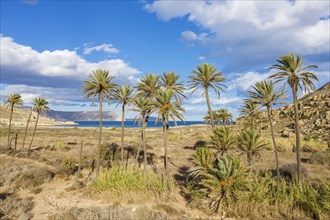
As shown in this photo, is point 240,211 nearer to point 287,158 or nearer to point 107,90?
point 107,90

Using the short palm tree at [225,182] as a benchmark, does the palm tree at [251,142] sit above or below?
above

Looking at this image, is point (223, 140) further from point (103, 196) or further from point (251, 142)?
point (103, 196)

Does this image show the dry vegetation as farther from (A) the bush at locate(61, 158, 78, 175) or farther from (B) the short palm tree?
(B) the short palm tree

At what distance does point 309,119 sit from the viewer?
60.3m

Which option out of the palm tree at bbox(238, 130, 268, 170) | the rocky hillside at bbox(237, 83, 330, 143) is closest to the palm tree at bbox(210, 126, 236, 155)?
the palm tree at bbox(238, 130, 268, 170)

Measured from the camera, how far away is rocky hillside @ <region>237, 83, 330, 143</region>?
2044 inches

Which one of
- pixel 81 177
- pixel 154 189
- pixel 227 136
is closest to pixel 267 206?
pixel 227 136

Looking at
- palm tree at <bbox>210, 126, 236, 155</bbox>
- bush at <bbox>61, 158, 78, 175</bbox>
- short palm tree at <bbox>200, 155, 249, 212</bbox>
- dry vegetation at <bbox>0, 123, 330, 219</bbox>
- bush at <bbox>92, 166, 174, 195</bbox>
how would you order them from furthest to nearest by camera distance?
bush at <bbox>61, 158, 78, 175</bbox> < palm tree at <bbox>210, 126, 236, 155</bbox> < bush at <bbox>92, 166, 174, 195</bbox> < short palm tree at <bbox>200, 155, 249, 212</bbox> < dry vegetation at <bbox>0, 123, 330, 219</bbox>

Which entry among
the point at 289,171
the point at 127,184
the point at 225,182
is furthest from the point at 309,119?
the point at 127,184

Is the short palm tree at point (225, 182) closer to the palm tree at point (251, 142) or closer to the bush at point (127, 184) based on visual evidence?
the palm tree at point (251, 142)

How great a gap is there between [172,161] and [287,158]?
51.3 ft

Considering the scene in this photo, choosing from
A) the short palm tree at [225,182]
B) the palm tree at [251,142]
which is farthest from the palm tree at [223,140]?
the short palm tree at [225,182]

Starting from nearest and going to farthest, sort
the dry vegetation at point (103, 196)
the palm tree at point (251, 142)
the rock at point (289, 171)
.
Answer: the dry vegetation at point (103, 196)
the palm tree at point (251, 142)
the rock at point (289, 171)

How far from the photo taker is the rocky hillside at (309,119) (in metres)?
51.9
